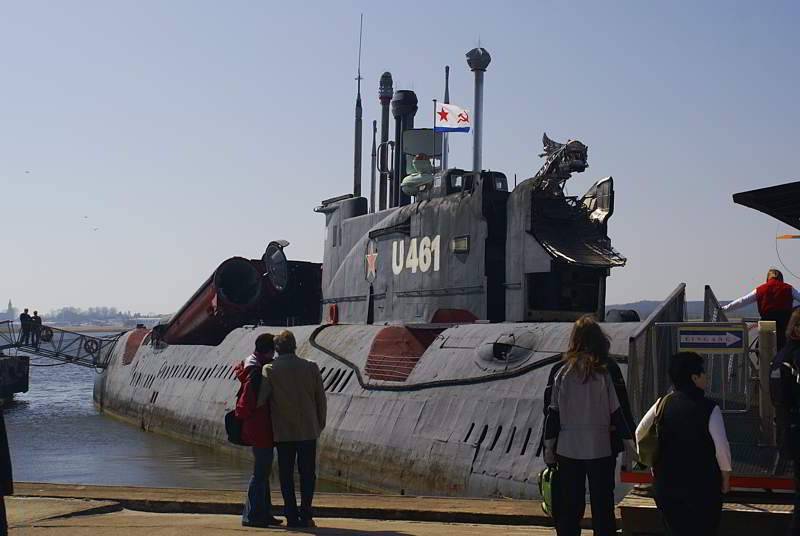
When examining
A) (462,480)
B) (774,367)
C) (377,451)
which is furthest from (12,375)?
(774,367)

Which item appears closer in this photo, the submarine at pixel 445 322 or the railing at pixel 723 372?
the railing at pixel 723 372

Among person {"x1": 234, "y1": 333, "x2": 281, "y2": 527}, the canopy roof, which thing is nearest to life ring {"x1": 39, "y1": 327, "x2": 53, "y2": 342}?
person {"x1": 234, "y1": 333, "x2": 281, "y2": 527}

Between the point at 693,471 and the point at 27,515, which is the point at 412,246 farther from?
the point at 693,471

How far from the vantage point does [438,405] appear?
17.7m

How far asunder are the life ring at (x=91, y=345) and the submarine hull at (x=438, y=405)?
1100 inches

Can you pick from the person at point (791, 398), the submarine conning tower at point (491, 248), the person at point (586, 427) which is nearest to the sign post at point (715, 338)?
the person at point (791, 398)

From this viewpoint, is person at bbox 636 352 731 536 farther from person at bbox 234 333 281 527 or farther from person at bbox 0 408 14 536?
person at bbox 0 408 14 536

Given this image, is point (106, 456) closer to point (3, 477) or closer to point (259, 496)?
point (259, 496)

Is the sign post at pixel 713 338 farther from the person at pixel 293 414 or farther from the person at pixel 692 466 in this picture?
the person at pixel 293 414

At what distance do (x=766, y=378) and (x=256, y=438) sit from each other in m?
4.63

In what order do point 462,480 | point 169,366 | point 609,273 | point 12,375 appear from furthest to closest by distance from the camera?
1. point 12,375
2. point 169,366
3. point 609,273
4. point 462,480

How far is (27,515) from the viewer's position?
1030 centimetres

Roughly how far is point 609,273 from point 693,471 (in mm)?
12961

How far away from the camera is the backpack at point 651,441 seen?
7258mm
